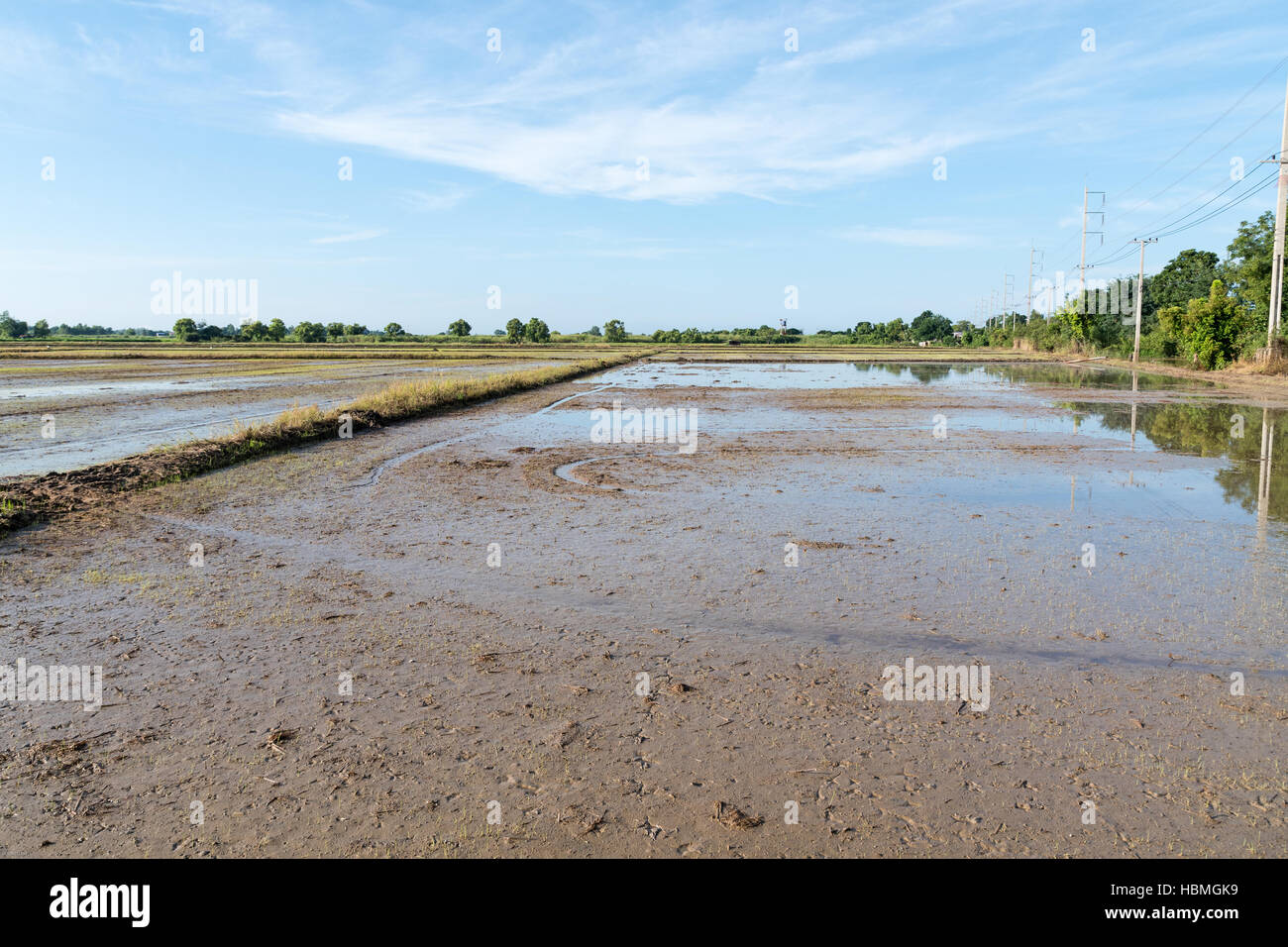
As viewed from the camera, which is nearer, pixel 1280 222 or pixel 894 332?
pixel 1280 222

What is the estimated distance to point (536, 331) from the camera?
139 meters

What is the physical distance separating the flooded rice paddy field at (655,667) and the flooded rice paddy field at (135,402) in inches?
270

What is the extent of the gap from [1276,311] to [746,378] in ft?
76.2

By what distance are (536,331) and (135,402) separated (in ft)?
371

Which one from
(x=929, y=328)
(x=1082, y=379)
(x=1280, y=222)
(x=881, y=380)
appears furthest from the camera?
(x=929, y=328)

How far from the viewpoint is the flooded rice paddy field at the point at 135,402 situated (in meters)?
17.1

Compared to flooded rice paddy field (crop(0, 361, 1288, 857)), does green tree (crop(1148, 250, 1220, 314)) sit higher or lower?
higher

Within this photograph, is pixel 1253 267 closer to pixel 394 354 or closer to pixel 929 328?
pixel 394 354

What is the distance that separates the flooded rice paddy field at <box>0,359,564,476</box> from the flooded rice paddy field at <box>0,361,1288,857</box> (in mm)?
6853

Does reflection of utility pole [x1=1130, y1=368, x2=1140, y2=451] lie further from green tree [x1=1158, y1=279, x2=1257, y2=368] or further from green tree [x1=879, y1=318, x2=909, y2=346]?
green tree [x1=879, y1=318, x2=909, y2=346]

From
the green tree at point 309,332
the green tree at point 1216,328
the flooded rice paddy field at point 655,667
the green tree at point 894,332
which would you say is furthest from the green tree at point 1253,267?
the green tree at point 309,332

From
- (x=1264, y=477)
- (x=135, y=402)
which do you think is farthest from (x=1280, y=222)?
(x=135, y=402)

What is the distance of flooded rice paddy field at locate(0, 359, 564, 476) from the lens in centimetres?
1711

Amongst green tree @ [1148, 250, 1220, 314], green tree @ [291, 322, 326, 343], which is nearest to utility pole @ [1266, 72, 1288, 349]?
green tree @ [1148, 250, 1220, 314]
